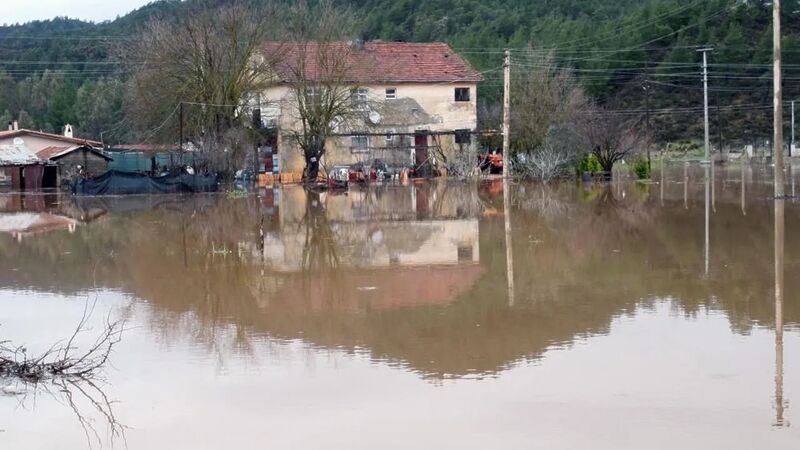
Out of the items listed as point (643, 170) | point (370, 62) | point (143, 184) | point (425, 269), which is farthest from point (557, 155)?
point (425, 269)

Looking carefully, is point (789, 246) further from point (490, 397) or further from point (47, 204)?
point (47, 204)

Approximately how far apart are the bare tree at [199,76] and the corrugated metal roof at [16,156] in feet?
19.9

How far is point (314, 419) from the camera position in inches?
331

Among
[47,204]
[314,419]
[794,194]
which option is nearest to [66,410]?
[314,419]

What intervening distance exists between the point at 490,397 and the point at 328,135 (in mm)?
39504

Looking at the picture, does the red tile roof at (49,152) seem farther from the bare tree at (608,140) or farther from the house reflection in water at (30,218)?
the bare tree at (608,140)

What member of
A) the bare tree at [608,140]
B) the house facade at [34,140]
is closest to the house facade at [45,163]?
the house facade at [34,140]

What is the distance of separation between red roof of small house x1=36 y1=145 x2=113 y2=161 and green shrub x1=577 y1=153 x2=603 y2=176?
23.0 metres

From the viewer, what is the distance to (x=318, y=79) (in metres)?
47.6

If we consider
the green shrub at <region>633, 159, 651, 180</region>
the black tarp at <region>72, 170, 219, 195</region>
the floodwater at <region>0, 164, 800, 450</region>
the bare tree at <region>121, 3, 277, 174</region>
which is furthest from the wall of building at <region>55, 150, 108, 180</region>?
the floodwater at <region>0, 164, 800, 450</region>

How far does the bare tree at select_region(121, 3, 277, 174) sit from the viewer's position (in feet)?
149

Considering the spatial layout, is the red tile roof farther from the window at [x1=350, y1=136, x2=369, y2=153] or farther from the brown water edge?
the brown water edge

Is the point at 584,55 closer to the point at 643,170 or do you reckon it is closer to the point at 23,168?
the point at 643,170

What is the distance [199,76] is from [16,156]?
1079 cm
